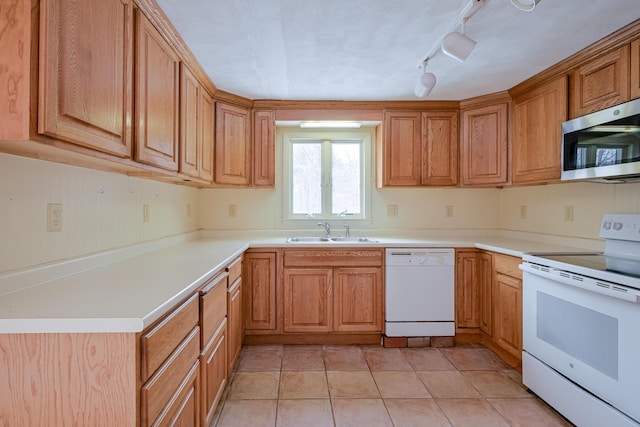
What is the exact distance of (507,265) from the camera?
2.42m

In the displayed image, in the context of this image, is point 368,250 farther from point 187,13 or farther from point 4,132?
point 4,132

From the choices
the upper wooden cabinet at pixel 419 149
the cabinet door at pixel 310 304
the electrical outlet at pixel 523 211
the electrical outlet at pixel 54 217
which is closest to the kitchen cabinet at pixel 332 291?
the cabinet door at pixel 310 304

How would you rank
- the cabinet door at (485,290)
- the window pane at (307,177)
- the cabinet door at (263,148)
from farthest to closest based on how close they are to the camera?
the window pane at (307,177), the cabinet door at (263,148), the cabinet door at (485,290)

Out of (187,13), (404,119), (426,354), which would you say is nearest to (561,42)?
(404,119)

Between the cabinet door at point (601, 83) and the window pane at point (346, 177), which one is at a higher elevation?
the cabinet door at point (601, 83)

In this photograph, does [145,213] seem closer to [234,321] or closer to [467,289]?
[234,321]

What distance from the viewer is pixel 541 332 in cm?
198

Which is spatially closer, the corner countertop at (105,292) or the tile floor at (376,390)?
the corner countertop at (105,292)

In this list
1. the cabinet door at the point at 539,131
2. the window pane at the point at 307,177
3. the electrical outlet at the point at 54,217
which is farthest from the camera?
the window pane at the point at 307,177

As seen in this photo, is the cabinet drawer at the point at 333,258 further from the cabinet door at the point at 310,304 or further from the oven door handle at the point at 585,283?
the oven door handle at the point at 585,283

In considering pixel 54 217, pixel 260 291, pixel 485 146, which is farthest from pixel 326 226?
pixel 54 217

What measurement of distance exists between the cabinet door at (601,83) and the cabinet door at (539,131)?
0.26 feet

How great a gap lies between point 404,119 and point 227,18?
6.02 feet

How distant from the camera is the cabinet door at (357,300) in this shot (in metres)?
2.78
